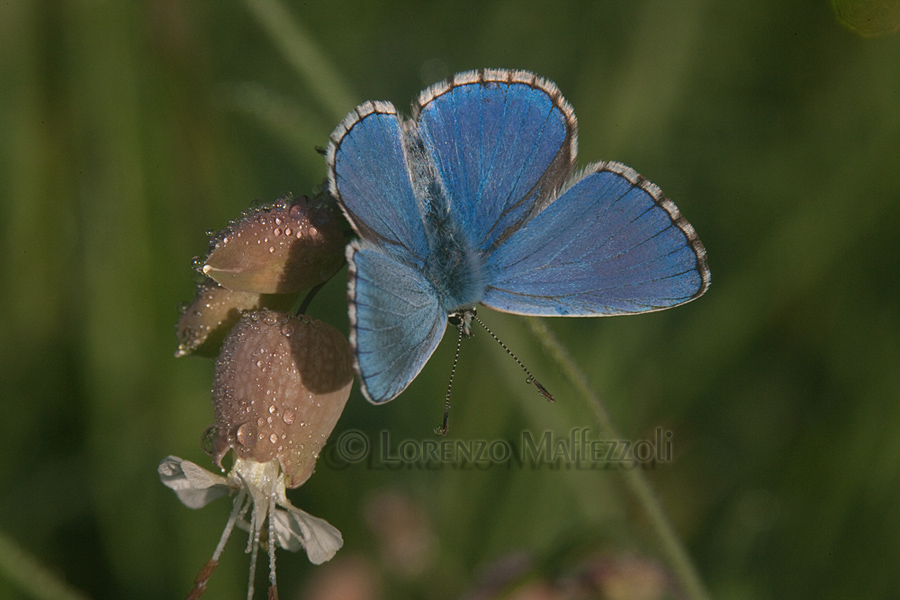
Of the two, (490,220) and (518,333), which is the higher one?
(490,220)

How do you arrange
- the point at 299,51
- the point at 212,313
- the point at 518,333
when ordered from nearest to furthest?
the point at 212,313 < the point at 299,51 < the point at 518,333

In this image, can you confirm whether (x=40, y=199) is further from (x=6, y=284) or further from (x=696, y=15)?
(x=696, y=15)

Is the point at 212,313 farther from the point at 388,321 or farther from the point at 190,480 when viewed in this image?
the point at 388,321

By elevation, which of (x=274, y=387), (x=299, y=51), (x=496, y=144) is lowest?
(x=274, y=387)

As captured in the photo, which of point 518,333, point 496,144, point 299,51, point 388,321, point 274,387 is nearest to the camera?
point 388,321

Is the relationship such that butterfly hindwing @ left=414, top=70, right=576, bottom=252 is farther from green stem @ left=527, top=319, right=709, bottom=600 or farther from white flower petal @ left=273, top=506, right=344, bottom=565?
white flower petal @ left=273, top=506, right=344, bottom=565

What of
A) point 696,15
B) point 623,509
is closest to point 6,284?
point 623,509

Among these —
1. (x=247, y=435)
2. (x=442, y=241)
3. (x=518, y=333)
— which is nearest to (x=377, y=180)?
(x=442, y=241)

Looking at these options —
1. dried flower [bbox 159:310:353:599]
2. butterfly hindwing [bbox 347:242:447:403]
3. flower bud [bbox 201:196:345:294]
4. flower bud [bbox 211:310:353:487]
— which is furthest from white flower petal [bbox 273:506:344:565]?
flower bud [bbox 201:196:345:294]
